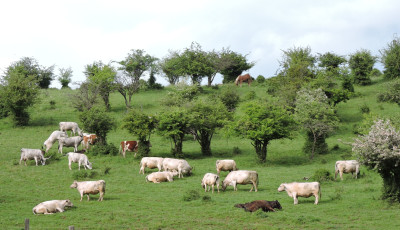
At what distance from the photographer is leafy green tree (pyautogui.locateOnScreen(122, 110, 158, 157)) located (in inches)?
1649

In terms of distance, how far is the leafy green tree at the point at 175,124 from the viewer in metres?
42.6

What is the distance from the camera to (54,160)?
39375 mm

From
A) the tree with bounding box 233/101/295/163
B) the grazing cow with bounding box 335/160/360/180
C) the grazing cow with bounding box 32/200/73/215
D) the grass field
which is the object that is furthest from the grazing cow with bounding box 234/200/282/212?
the tree with bounding box 233/101/295/163

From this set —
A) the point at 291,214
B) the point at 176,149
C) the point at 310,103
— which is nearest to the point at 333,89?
the point at 310,103

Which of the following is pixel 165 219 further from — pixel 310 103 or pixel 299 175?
pixel 310 103

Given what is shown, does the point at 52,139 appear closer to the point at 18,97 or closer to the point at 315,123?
the point at 18,97

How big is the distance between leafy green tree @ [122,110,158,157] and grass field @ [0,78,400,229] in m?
1.40

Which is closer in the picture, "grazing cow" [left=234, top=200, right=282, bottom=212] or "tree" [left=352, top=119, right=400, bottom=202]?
"tree" [left=352, top=119, right=400, bottom=202]

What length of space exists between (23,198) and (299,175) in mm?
19085

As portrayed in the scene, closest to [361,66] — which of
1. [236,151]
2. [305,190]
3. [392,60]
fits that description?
[392,60]

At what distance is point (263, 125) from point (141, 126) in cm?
1142

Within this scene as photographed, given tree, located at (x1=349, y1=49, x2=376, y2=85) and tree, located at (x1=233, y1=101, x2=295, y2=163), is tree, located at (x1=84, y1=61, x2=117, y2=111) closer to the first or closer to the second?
tree, located at (x1=233, y1=101, x2=295, y2=163)

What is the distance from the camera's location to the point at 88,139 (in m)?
43.9

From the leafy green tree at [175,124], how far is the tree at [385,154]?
21.9 m
